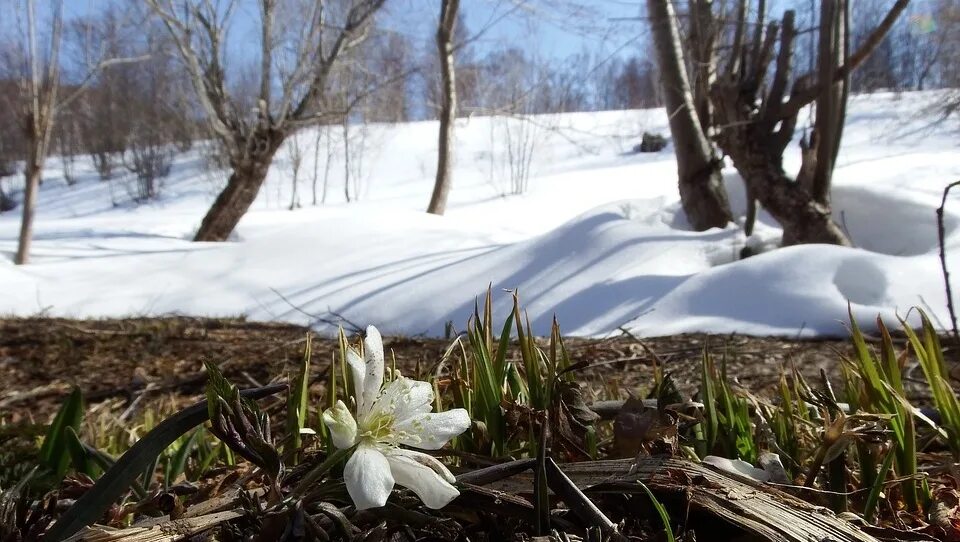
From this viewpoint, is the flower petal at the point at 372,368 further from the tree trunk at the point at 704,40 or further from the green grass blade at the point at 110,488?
Result: the tree trunk at the point at 704,40

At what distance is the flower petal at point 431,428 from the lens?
587mm

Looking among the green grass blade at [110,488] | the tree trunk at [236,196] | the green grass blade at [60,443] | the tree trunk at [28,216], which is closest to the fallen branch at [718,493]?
the green grass blade at [110,488]

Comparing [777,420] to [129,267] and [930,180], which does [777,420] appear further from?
[129,267]

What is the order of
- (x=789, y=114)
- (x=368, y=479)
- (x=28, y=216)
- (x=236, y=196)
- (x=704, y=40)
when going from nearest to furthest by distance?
(x=368, y=479)
(x=789, y=114)
(x=704, y=40)
(x=28, y=216)
(x=236, y=196)

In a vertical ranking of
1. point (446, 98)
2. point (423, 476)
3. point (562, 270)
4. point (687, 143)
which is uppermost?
point (446, 98)

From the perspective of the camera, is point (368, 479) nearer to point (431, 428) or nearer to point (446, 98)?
point (431, 428)

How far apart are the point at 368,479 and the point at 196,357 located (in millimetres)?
3223

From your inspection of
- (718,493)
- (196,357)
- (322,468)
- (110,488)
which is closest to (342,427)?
(322,468)

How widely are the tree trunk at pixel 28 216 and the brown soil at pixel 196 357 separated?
4.17 metres

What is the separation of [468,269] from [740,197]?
3427 mm

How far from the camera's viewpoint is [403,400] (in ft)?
1.98

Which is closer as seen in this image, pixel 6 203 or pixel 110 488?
pixel 110 488

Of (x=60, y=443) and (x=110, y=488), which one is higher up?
(x=110, y=488)

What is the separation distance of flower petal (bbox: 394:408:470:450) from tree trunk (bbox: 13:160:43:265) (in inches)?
355
